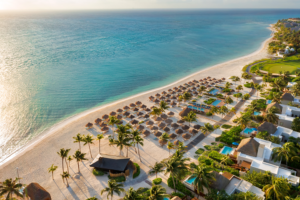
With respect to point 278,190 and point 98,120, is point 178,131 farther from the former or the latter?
point 278,190

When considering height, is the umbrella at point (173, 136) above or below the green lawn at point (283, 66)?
below

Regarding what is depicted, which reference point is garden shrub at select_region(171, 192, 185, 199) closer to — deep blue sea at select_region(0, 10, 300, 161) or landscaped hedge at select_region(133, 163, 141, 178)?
landscaped hedge at select_region(133, 163, 141, 178)

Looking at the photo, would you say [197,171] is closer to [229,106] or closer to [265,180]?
[265,180]

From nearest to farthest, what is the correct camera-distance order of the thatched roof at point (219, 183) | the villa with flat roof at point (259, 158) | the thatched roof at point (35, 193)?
1. the thatched roof at point (219, 183)
2. the thatched roof at point (35, 193)
3. the villa with flat roof at point (259, 158)

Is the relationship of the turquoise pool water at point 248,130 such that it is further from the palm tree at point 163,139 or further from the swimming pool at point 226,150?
the palm tree at point 163,139

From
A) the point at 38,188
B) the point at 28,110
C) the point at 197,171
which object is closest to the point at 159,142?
the point at 197,171

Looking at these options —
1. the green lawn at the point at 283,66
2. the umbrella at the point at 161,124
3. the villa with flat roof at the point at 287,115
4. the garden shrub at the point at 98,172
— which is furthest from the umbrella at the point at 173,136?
the green lawn at the point at 283,66
